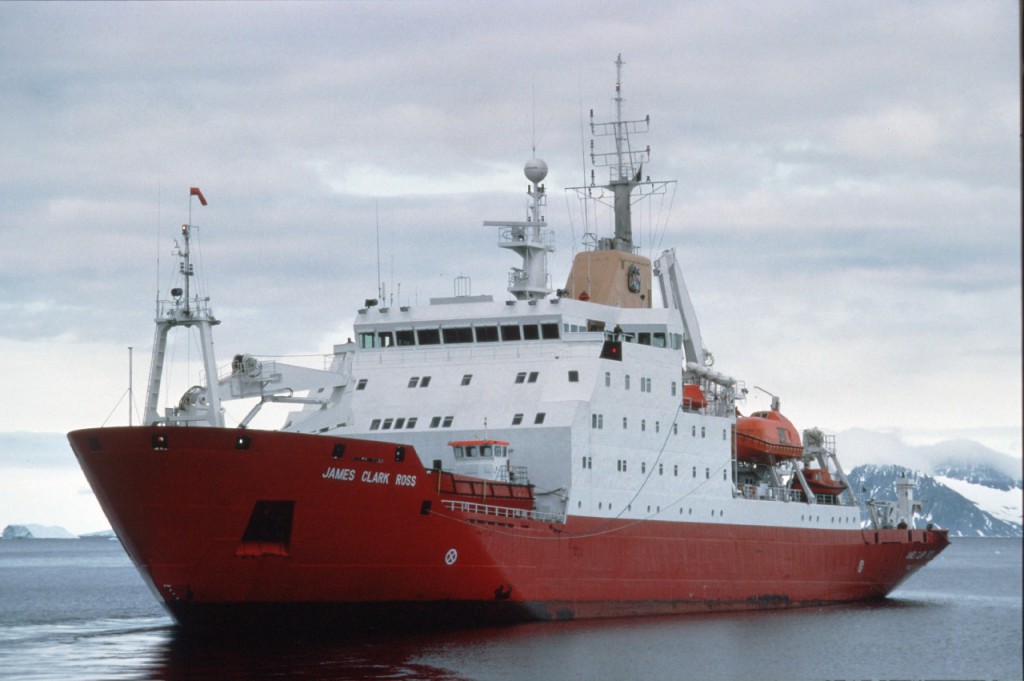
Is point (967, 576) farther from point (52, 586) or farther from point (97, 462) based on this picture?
point (97, 462)

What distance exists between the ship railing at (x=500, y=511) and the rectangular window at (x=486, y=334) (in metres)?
5.17

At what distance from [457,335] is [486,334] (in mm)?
787

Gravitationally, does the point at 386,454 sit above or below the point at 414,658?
above

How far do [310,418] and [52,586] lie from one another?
40609mm

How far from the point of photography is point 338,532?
1240 inches

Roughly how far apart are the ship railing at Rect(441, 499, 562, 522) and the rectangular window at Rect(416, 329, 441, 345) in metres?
5.90

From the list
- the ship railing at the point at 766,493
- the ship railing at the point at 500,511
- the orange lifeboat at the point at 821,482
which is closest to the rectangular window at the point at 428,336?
the ship railing at the point at 500,511

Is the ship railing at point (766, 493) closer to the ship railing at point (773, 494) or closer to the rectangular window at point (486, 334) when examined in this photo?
the ship railing at point (773, 494)

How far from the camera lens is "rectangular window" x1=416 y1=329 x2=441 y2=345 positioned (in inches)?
1555

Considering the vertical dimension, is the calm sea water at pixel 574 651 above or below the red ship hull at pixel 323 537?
below

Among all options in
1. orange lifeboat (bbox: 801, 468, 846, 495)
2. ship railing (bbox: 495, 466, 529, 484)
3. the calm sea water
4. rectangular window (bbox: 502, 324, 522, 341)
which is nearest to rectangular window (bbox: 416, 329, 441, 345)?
rectangular window (bbox: 502, 324, 522, 341)

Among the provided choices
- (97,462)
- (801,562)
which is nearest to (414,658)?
(97,462)

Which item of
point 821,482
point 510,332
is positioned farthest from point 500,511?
point 821,482

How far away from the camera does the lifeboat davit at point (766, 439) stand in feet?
148
